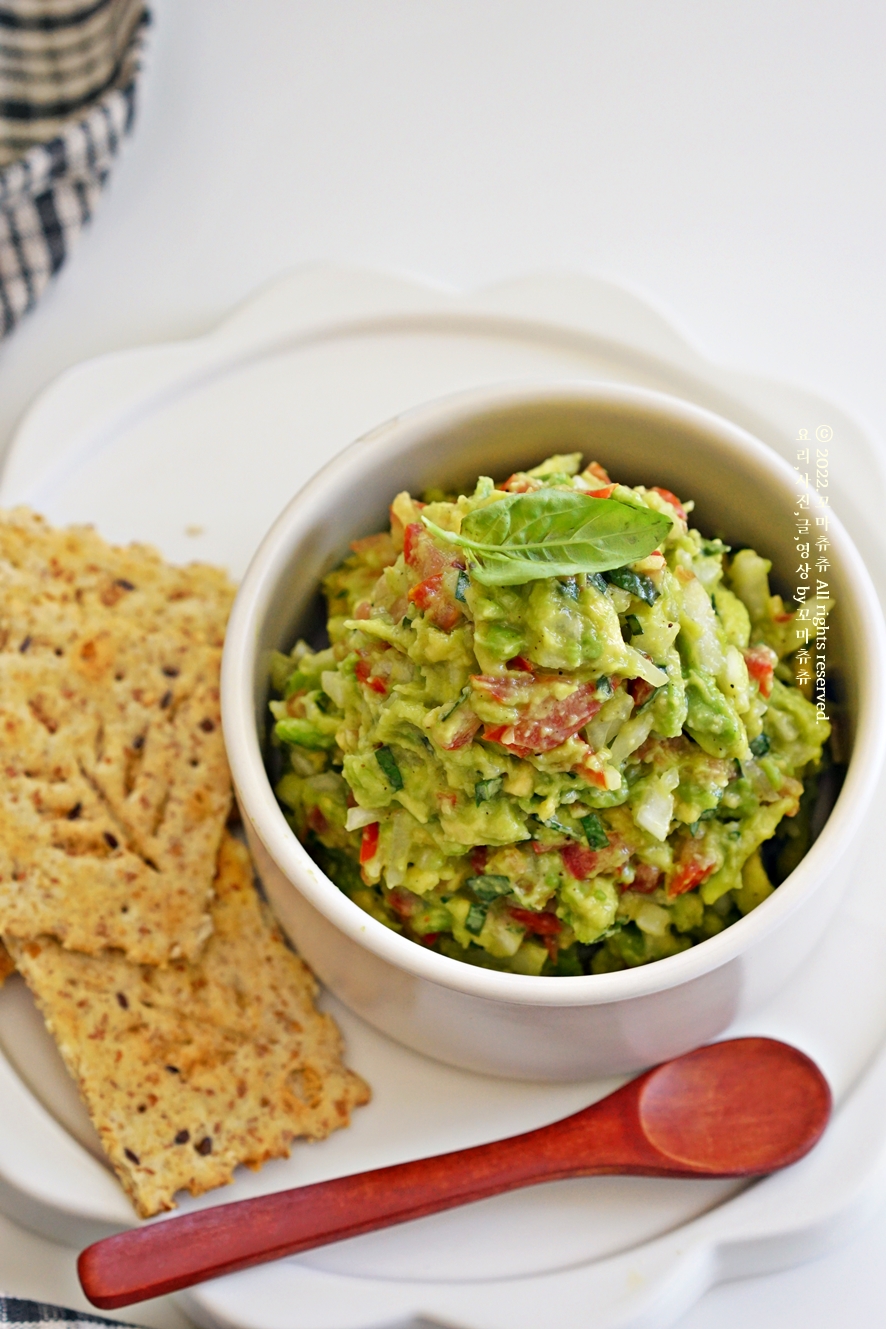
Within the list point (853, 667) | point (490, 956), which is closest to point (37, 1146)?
point (490, 956)

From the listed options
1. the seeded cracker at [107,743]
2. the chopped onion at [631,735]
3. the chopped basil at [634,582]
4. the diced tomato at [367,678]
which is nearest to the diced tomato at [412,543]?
the diced tomato at [367,678]

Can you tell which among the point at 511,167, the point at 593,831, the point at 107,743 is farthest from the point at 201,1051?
the point at 511,167

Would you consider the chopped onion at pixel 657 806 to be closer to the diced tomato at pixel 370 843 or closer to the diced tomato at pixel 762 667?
the diced tomato at pixel 762 667

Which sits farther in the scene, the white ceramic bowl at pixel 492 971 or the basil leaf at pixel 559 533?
the white ceramic bowl at pixel 492 971

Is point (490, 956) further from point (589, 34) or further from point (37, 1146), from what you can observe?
point (589, 34)

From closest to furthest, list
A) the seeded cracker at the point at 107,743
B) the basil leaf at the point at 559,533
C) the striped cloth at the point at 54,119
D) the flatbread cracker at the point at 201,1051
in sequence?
1. the basil leaf at the point at 559,533
2. the flatbread cracker at the point at 201,1051
3. the seeded cracker at the point at 107,743
4. the striped cloth at the point at 54,119
